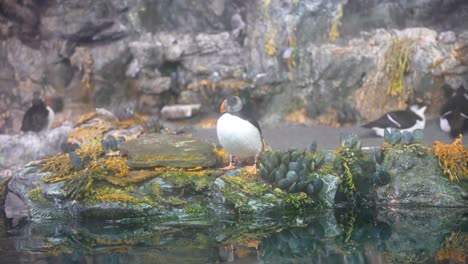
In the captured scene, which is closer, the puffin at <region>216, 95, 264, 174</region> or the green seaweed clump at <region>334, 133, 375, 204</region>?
the puffin at <region>216, 95, 264, 174</region>

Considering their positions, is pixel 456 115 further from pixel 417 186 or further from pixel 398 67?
pixel 417 186

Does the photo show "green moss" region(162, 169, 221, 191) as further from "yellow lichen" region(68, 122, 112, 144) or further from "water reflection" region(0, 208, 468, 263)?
"yellow lichen" region(68, 122, 112, 144)

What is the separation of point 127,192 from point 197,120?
6.64m

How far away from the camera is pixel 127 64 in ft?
46.8

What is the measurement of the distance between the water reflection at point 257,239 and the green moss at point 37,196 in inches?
13.7

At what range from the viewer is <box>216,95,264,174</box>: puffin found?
21.9 ft

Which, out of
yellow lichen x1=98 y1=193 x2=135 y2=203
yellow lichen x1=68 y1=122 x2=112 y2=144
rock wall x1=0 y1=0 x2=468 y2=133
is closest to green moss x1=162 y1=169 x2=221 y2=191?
yellow lichen x1=98 y1=193 x2=135 y2=203

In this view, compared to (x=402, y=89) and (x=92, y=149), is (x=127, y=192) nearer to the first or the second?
(x=92, y=149)

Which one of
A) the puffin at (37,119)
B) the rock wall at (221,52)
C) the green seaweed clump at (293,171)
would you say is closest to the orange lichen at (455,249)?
the green seaweed clump at (293,171)

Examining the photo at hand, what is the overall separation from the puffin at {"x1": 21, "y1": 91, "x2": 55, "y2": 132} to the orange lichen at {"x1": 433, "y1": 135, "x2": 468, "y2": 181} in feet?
29.4

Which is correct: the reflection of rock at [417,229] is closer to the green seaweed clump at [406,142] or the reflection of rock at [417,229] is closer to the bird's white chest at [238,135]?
the green seaweed clump at [406,142]

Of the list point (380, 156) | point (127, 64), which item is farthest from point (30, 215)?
point (127, 64)

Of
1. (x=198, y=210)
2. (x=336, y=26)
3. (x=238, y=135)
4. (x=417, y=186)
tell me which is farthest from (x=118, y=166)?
(x=336, y=26)

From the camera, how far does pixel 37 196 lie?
698 centimetres
